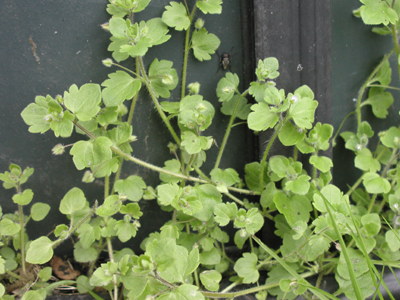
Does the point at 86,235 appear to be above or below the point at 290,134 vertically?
below

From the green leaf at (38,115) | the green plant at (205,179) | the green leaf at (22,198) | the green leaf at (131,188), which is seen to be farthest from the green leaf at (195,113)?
the green leaf at (22,198)

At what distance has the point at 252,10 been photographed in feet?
4.14

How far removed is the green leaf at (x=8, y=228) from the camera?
1176mm

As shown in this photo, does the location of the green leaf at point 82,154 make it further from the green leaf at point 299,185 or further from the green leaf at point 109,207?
the green leaf at point 299,185

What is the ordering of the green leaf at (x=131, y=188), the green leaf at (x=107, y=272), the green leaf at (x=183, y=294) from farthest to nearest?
the green leaf at (x=131, y=188), the green leaf at (x=107, y=272), the green leaf at (x=183, y=294)

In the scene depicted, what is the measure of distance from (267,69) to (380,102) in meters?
0.49

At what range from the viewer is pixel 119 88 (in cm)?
116

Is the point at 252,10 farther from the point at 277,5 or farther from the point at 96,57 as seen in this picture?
the point at 96,57

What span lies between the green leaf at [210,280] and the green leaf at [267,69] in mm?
531

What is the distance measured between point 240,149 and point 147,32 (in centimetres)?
50

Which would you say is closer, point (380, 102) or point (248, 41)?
point (248, 41)

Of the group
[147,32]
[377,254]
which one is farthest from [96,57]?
[377,254]

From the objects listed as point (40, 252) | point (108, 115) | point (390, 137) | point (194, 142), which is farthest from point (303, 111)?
point (40, 252)

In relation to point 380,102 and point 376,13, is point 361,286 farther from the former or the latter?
point 376,13
